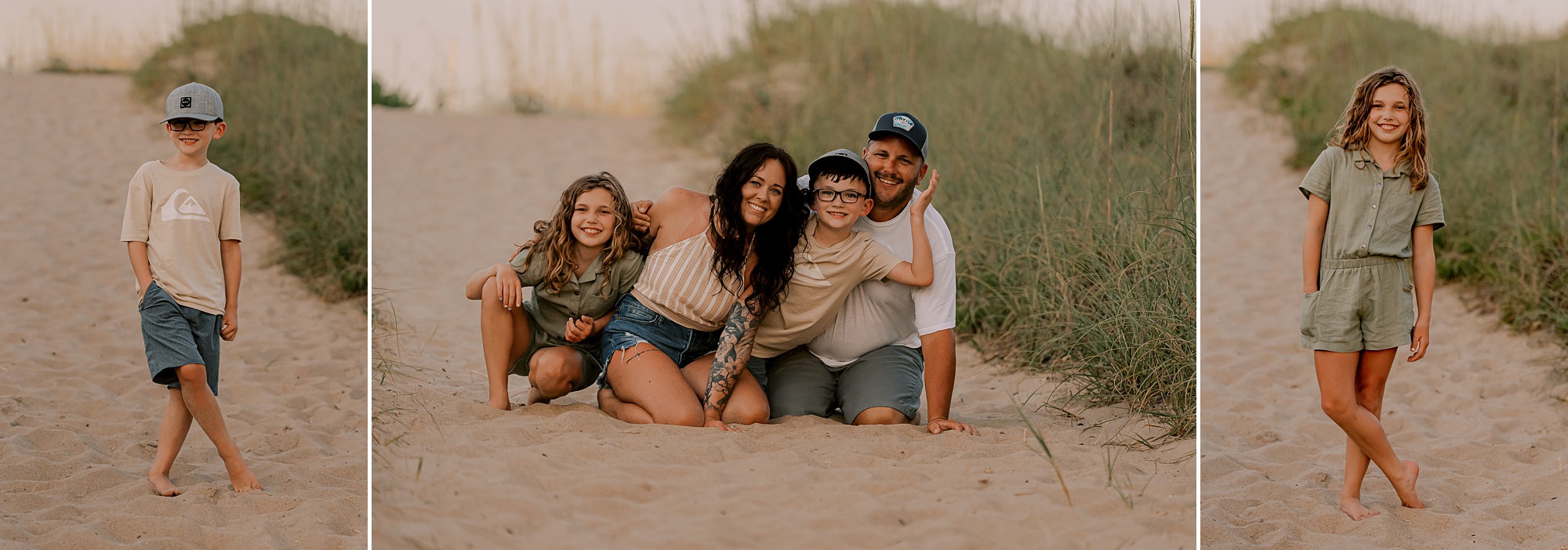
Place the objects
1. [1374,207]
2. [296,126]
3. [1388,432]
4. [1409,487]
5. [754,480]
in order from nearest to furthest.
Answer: [754,480] → [1374,207] → [1409,487] → [1388,432] → [296,126]

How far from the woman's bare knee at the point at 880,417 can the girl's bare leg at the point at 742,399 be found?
32 centimetres

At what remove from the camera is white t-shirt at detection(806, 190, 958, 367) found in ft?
12.1

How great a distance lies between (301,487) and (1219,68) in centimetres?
1202

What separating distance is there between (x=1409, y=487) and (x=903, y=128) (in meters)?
1.84

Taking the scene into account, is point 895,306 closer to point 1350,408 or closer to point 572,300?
point 572,300

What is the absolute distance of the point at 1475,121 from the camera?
8.30m

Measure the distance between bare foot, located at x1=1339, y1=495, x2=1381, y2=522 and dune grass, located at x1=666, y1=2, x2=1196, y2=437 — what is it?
55 centimetres

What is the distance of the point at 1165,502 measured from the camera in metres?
3.04

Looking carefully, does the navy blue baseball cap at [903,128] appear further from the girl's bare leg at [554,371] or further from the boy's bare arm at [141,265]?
the boy's bare arm at [141,265]

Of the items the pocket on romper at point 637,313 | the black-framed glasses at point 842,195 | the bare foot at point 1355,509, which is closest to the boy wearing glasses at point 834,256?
the black-framed glasses at point 842,195

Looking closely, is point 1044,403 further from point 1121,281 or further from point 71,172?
point 71,172

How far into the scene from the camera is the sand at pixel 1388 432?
3.33 meters

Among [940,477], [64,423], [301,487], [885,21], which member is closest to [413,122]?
[885,21]

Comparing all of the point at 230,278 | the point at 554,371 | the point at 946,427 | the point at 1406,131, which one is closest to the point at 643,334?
the point at 554,371
